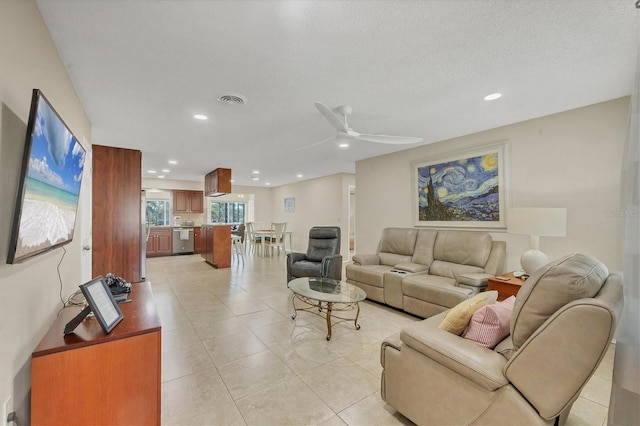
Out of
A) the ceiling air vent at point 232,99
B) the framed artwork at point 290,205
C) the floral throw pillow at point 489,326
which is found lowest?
the floral throw pillow at point 489,326

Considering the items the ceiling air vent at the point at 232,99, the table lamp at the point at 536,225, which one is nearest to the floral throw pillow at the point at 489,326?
the table lamp at the point at 536,225

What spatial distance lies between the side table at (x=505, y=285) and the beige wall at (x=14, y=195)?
351 cm

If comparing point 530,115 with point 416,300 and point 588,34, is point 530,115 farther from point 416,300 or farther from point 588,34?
point 416,300

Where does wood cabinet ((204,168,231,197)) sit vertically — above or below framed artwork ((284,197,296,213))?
above

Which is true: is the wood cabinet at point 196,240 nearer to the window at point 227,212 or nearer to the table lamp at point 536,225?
the window at point 227,212

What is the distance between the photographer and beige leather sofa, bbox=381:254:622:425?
1068mm

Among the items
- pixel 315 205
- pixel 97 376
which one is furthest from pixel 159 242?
pixel 97 376

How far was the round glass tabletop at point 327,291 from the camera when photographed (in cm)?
277

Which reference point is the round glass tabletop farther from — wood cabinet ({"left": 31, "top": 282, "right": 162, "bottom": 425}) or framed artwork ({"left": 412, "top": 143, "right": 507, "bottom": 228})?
framed artwork ({"left": 412, "top": 143, "right": 507, "bottom": 228})

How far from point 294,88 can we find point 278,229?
600cm

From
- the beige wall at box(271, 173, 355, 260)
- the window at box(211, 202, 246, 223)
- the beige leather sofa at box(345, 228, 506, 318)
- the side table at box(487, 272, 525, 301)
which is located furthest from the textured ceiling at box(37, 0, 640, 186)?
the window at box(211, 202, 246, 223)

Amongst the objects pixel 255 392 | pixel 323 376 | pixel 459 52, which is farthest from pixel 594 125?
pixel 255 392

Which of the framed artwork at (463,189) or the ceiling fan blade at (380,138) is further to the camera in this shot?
the framed artwork at (463,189)

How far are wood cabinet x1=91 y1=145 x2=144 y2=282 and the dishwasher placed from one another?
4.07m
